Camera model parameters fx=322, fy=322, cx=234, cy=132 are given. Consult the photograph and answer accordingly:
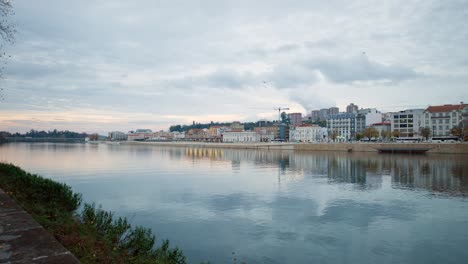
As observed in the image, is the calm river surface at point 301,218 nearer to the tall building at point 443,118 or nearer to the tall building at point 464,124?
the tall building at point 464,124

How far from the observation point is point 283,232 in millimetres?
15719

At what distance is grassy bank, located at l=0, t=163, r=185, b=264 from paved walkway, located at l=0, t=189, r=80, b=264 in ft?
2.60

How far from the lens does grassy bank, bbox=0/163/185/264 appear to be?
909 cm

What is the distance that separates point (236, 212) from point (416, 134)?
406 feet

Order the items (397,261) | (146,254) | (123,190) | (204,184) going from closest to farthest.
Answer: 1. (146,254)
2. (397,261)
3. (123,190)
4. (204,184)

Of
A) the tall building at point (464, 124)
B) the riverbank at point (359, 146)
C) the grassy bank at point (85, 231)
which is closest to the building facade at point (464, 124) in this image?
the tall building at point (464, 124)

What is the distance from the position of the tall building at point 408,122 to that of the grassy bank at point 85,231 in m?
131

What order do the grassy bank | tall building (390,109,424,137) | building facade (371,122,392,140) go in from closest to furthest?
the grassy bank < tall building (390,109,424,137) < building facade (371,122,392,140)

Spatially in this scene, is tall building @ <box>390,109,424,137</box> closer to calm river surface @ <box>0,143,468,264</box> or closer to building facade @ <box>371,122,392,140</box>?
building facade @ <box>371,122,392,140</box>

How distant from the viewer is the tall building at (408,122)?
126062 millimetres

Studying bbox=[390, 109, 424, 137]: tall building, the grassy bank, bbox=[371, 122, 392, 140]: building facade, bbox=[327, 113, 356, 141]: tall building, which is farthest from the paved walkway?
bbox=[327, 113, 356, 141]: tall building

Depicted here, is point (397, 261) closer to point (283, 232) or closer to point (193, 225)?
point (283, 232)

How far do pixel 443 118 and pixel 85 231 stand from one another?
129 m

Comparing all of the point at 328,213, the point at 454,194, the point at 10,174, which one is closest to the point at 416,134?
the point at 454,194
